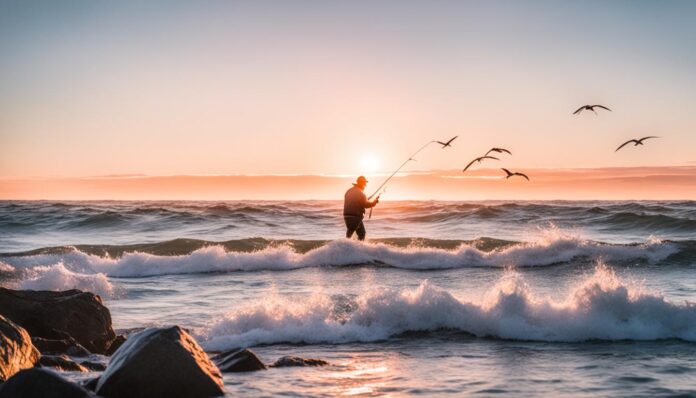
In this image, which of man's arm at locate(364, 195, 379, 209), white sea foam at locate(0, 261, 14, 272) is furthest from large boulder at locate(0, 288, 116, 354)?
man's arm at locate(364, 195, 379, 209)

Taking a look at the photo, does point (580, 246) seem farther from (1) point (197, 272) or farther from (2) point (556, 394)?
(2) point (556, 394)

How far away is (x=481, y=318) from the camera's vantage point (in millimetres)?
10164

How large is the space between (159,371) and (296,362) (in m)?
2.03

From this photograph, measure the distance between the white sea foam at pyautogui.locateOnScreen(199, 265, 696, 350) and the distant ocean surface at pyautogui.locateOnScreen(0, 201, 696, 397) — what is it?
22 mm

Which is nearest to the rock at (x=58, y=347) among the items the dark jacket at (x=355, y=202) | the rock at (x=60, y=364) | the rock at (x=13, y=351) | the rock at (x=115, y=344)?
the rock at (x=115, y=344)

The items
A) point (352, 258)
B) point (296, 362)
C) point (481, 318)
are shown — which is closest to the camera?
point (296, 362)

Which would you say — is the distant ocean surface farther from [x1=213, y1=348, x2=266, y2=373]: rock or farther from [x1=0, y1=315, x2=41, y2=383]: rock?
[x1=0, y1=315, x2=41, y2=383]: rock

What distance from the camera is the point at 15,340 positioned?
696 centimetres

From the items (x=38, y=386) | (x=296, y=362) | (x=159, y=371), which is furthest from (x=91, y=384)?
(x=296, y=362)

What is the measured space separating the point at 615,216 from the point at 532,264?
14968 mm

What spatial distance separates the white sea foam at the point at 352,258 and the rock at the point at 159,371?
12454mm

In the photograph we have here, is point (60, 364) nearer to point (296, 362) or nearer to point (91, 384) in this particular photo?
point (91, 384)

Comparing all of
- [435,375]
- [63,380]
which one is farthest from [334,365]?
[63,380]

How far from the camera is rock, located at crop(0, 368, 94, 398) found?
5551 millimetres
